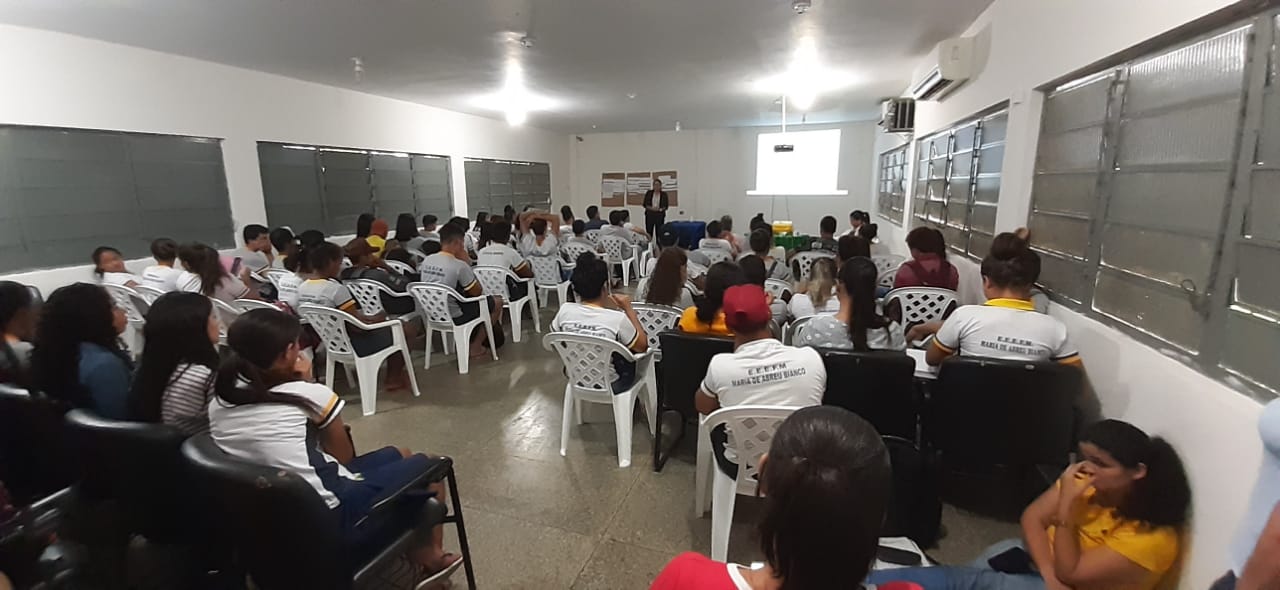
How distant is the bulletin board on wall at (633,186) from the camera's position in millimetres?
12727

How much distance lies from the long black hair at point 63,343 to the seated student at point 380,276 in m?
2.17

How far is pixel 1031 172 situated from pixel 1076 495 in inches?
86.8

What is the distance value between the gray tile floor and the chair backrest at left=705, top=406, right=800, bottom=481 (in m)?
0.35

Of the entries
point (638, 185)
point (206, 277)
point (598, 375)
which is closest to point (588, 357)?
point (598, 375)

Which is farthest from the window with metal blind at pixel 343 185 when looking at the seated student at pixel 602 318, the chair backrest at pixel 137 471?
the chair backrest at pixel 137 471

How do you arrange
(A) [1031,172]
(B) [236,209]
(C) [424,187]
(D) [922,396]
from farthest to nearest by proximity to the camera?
(C) [424,187]
(B) [236,209]
(A) [1031,172]
(D) [922,396]

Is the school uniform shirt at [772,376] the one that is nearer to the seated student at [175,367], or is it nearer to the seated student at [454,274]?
the seated student at [175,367]

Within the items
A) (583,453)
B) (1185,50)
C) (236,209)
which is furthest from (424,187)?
(1185,50)

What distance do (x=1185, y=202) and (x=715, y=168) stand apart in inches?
427

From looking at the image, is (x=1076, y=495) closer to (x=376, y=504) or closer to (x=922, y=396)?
(x=922, y=396)

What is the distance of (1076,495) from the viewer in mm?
1390

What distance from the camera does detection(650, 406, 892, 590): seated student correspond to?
0.72 metres

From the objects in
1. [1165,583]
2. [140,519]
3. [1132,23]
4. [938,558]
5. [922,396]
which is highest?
[1132,23]

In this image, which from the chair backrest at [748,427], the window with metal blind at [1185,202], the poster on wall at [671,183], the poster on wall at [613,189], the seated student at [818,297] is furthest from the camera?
the poster on wall at [613,189]
